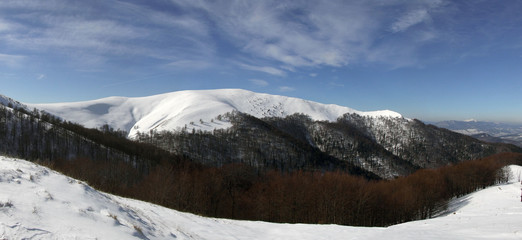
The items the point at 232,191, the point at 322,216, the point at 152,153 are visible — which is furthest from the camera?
the point at 152,153

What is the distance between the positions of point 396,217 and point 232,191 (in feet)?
139

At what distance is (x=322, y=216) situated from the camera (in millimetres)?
53219

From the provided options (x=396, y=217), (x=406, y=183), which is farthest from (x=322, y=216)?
(x=406, y=183)

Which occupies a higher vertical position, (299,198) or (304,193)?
(304,193)

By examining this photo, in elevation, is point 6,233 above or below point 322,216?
above

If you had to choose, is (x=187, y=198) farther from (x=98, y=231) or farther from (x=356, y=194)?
(x=98, y=231)

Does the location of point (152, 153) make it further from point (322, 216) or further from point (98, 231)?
point (98, 231)

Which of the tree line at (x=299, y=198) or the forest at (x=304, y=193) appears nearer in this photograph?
the tree line at (x=299, y=198)

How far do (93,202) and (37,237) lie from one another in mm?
3971

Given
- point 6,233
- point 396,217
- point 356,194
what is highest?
point 6,233

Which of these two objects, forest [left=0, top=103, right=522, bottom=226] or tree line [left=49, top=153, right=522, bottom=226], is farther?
forest [left=0, top=103, right=522, bottom=226]

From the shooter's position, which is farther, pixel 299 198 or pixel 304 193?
pixel 304 193

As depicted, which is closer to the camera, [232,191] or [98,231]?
[98,231]

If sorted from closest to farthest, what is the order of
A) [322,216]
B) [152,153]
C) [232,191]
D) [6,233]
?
1. [6,233]
2. [322,216]
3. [232,191]
4. [152,153]
